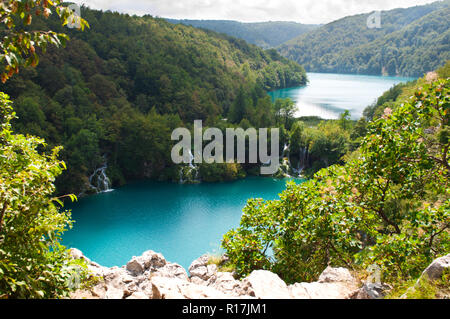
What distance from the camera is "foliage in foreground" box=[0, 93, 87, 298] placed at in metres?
3.48

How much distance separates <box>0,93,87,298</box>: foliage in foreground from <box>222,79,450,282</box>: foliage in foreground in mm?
4297

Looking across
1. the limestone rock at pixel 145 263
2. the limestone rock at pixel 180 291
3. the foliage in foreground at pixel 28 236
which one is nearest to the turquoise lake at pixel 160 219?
the limestone rock at pixel 145 263

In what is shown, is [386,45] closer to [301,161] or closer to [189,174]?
[301,161]

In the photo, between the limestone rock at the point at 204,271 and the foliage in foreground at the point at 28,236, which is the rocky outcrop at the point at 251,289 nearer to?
the foliage in foreground at the point at 28,236

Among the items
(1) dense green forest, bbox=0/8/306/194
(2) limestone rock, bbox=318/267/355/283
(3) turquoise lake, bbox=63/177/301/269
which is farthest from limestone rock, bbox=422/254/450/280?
A: (1) dense green forest, bbox=0/8/306/194

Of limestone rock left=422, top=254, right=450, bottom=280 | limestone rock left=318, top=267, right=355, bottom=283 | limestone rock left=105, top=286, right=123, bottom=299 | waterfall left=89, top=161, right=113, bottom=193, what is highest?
limestone rock left=422, top=254, right=450, bottom=280

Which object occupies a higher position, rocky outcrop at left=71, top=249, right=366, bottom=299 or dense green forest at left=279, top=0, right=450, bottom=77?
dense green forest at left=279, top=0, right=450, bottom=77

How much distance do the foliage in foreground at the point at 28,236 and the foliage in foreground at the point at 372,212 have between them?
430 cm

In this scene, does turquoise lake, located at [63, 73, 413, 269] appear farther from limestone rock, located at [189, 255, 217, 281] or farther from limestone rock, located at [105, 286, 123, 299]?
limestone rock, located at [105, 286, 123, 299]

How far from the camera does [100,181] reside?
32.1 meters

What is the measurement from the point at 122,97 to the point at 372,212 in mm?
40831

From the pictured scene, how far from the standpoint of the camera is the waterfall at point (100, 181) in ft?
103

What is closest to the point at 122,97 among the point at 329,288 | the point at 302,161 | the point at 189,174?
the point at 189,174
